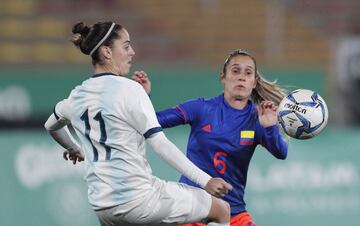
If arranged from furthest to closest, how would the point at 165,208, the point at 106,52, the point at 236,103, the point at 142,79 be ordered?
1. the point at 236,103
2. the point at 142,79
3. the point at 106,52
4. the point at 165,208

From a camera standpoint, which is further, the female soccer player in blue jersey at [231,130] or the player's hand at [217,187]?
the female soccer player in blue jersey at [231,130]

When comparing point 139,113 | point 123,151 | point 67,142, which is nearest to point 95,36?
point 139,113

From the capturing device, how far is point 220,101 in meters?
6.34

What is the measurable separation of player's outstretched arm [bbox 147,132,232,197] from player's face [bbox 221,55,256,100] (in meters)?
1.15

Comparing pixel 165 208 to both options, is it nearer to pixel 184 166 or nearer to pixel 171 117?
pixel 184 166

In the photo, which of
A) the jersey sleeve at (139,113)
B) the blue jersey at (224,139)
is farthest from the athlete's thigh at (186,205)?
the blue jersey at (224,139)

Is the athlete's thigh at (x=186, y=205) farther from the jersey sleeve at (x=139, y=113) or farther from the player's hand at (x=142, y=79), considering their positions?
the player's hand at (x=142, y=79)

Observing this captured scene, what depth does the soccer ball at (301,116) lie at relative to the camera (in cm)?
617

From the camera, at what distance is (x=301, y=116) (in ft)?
20.2

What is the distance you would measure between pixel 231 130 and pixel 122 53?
108 centimetres

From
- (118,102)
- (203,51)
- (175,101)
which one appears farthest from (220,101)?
(203,51)

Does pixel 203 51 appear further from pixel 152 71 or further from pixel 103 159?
pixel 103 159

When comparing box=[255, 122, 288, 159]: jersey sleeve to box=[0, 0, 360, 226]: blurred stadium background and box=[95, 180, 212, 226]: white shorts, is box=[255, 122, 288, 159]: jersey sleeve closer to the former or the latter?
box=[95, 180, 212, 226]: white shorts

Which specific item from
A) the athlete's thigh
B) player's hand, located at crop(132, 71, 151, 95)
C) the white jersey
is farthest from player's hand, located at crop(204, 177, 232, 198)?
player's hand, located at crop(132, 71, 151, 95)
